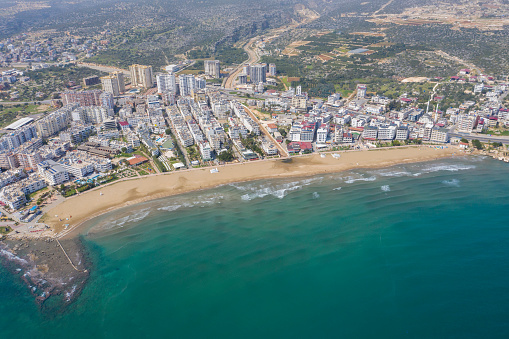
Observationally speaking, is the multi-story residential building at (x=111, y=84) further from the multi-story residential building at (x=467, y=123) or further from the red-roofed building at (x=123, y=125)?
the multi-story residential building at (x=467, y=123)

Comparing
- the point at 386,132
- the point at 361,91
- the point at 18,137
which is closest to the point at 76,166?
the point at 18,137

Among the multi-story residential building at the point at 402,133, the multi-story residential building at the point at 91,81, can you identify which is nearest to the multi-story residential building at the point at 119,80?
the multi-story residential building at the point at 91,81

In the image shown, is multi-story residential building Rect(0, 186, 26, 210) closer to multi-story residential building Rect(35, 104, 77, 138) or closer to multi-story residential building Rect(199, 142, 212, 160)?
multi-story residential building Rect(199, 142, 212, 160)

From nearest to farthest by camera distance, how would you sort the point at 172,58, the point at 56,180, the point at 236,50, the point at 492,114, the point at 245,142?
the point at 56,180
the point at 245,142
the point at 492,114
the point at 172,58
the point at 236,50

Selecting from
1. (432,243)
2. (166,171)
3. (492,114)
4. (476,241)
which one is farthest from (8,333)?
(492,114)

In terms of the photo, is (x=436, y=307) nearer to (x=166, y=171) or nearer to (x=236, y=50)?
(x=166, y=171)

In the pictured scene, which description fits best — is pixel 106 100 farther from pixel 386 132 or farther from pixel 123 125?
pixel 386 132
